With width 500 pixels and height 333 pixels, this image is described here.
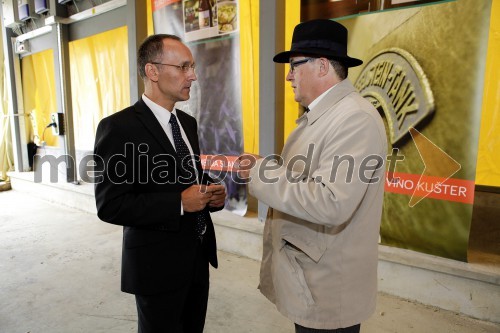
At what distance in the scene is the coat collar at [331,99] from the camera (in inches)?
47.3

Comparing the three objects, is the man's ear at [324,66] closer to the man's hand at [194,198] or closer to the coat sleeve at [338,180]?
the coat sleeve at [338,180]

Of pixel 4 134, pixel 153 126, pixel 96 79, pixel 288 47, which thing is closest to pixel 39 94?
pixel 4 134

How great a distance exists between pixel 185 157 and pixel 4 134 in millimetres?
6984

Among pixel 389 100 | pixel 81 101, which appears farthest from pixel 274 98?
pixel 81 101

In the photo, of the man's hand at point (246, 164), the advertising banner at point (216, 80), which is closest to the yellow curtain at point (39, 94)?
the advertising banner at point (216, 80)

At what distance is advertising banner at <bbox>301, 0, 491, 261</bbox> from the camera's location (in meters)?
2.28

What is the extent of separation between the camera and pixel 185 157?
153cm

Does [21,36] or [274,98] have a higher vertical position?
[21,36]

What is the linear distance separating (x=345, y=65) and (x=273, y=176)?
1.61 ft

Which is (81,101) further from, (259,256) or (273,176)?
(273,176)

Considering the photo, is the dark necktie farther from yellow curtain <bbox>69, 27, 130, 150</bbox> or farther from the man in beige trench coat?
yellow curtain <bbox>69, 27, 130, 150</bbox>

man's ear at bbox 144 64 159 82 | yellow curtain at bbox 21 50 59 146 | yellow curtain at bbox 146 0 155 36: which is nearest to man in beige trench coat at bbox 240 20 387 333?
man's ear at bbox 144 64 159 82

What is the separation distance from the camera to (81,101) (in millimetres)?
5441

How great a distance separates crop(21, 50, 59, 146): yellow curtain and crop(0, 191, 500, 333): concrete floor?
9.45 ft
